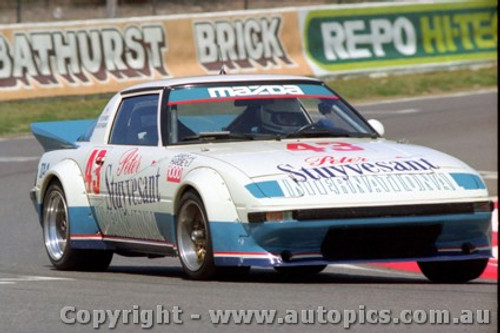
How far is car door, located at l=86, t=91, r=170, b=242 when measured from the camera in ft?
31.7

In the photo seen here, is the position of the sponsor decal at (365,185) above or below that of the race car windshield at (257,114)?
below

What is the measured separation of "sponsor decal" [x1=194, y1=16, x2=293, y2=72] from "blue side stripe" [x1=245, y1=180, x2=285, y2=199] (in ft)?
52.6

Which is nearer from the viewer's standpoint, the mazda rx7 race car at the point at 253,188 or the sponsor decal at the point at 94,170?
the mazda rx7 race car at the point at 253,188

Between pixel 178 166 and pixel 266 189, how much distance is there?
34.4 inches

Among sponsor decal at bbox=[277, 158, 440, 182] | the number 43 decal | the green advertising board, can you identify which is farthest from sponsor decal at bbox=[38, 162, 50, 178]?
the green advertising board

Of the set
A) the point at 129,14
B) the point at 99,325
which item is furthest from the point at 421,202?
the point at 129,14

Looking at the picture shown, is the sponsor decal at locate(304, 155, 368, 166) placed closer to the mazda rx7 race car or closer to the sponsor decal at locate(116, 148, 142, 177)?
the mazda rx7 race car

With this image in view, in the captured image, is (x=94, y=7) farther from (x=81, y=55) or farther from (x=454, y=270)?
(x=454, y=270)

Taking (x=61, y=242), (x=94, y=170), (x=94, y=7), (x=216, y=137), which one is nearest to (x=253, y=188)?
(x=216, y=137)

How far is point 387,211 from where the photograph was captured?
866 centimetres

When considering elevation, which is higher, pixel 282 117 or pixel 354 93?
pixel 282 117

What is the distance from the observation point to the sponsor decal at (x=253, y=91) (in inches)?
395

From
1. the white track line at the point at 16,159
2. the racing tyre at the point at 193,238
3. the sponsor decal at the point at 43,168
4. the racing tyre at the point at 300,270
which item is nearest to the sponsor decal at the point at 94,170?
the sponsor decal at the point at 43,168

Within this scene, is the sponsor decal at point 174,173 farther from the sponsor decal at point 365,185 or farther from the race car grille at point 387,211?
the race car grille at point 387,211
